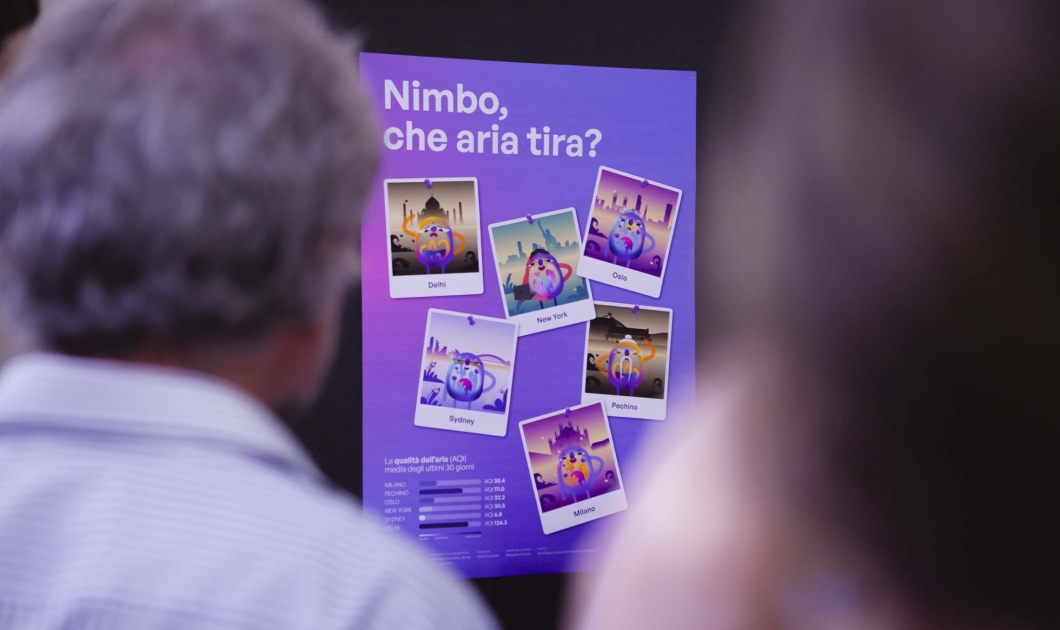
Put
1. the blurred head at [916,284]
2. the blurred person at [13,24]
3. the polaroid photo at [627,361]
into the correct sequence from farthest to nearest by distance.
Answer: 1. the polaroid photo at [627,361]
2. the blurred person at [13,24]
3. the blurred head at [916,284]

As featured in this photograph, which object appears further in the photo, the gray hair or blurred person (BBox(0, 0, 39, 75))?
blurred person (BBox(0, 0, 39, 75))

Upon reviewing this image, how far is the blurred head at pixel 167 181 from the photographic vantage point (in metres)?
0.53

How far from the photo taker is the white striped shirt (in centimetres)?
46

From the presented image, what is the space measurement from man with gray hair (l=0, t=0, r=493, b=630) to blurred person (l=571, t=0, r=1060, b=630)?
284 mm

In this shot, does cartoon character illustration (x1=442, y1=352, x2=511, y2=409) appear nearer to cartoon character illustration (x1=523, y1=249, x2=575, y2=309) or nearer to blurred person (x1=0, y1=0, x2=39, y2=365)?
cartoon character illustration (x1=523, y1=249, x2=575, y2=309)

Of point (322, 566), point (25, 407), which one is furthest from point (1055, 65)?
point (25, 407)

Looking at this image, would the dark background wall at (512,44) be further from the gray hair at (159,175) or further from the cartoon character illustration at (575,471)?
the gray hair at (159,175)

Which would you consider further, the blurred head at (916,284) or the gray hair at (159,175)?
the gray hair at (159,175)

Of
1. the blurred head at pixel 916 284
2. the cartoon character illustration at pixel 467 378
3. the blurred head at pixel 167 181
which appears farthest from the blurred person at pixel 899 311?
the cartoon character illustration at pixel 467 378

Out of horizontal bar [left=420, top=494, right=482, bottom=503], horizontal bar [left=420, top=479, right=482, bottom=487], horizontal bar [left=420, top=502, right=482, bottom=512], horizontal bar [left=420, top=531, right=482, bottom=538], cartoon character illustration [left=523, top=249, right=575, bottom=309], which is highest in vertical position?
cartoon character illustration [left=523, top=249, right=575, bottom=309]

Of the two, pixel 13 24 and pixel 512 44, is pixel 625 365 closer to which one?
pixel 512 44

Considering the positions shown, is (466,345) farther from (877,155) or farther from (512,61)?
(877,155)

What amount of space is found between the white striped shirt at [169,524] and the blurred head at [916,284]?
30 cm

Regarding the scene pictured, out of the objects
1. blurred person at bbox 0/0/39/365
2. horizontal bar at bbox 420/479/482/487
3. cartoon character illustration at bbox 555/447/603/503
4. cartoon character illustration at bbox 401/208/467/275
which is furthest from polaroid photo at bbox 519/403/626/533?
blurred person at bbox 0/0/39/365
